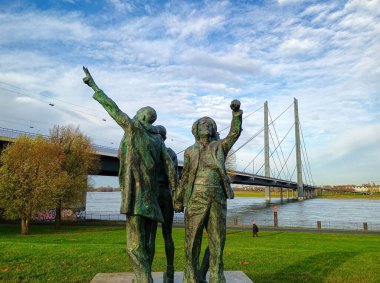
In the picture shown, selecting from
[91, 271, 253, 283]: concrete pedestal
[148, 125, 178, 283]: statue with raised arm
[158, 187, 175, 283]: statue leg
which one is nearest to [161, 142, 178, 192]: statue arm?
[148, 125, 178, 283]: statue with raised arm

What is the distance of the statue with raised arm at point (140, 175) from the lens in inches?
193

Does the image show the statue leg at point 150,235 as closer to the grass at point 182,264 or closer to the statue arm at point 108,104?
the statue arm at point 108,104

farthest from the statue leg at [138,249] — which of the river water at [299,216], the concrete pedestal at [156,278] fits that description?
the river water at [299,216]

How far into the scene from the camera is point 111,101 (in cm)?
515

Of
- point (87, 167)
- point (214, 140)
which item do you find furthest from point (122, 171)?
point (87, 167)

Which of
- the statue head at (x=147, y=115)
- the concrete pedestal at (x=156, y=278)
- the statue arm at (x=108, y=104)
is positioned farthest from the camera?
the concrete pedestal at (x=156, y=278)

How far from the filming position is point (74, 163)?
2883cm

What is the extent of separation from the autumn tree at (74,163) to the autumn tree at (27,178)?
1.15 meters

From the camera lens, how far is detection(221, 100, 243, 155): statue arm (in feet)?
16.1

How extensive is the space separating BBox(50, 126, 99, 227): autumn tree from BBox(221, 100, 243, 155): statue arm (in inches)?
863

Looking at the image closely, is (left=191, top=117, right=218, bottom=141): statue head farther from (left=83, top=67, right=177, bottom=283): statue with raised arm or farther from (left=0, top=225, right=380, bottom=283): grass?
(left=0, top=225, right=380, bottom=283): grass

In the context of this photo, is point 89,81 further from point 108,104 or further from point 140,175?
point 140,175

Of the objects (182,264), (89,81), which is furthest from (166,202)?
(182,264)

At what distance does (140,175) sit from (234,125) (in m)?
1.41
